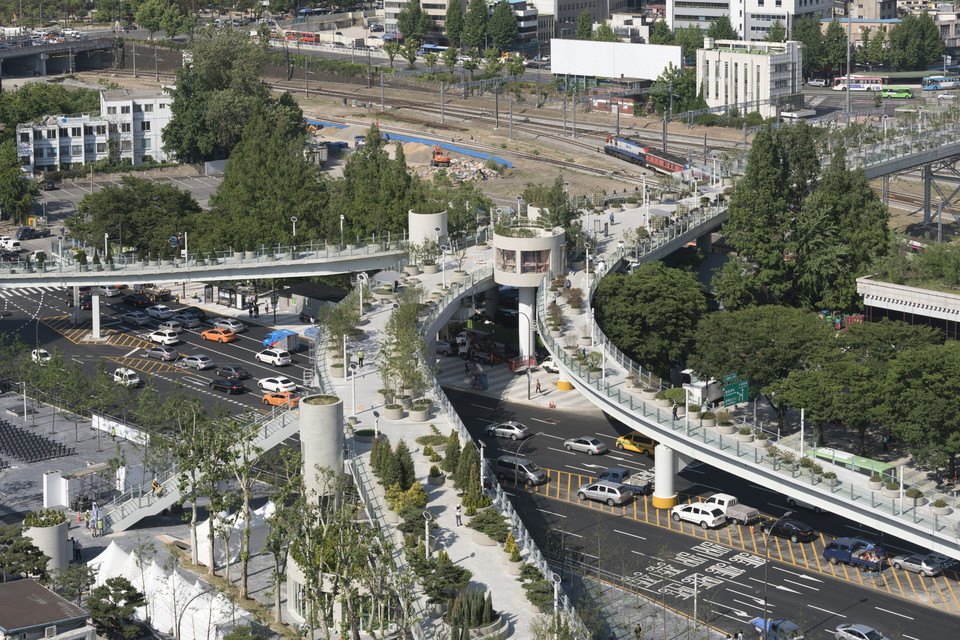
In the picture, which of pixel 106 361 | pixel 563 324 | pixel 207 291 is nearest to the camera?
pixel 563 324

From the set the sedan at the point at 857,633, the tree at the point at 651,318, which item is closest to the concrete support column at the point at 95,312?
the tree at the point at 651,318

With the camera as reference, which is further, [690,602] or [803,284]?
[803,284]

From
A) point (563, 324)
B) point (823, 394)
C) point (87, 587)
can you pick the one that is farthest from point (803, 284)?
point (87, 587)

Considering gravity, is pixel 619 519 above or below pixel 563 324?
below

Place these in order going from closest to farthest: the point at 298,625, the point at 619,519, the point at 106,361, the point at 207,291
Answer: the point at 298,625, the point at 619,519, the point at 106,361, the point at 207,291

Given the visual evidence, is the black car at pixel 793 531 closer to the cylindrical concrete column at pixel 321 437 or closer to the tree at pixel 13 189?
the cylindrical concrete column at pixel 321 437

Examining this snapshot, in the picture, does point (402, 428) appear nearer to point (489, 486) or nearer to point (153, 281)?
point (489, 486)
